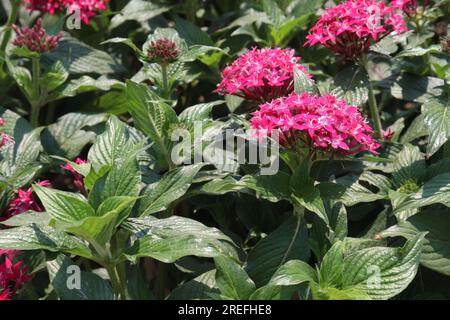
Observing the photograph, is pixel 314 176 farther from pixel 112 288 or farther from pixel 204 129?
pixel 112 288

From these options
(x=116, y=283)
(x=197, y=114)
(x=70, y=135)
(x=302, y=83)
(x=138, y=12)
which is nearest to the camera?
(x=116, y=283)

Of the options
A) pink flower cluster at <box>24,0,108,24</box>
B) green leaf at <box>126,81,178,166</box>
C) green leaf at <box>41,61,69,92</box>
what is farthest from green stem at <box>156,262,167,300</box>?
pink flower cluster at <box>24,0,108,24</box>

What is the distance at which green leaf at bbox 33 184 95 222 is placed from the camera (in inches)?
62.5

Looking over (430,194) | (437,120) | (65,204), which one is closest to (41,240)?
(65,204)

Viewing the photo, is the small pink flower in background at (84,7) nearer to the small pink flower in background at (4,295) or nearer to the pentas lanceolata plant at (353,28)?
the pentas lanceolata plant at (353,28)

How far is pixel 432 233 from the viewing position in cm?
175

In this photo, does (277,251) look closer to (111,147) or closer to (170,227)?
(170,227)

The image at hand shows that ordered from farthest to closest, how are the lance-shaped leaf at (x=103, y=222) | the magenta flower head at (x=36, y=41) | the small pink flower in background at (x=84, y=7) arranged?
the small pink flower in background at (x=84, y=7) → the magenta flower head at (x=36, y=41) → the lance-shaped leaf at (x=103, y=222)

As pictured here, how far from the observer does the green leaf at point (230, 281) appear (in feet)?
5.13

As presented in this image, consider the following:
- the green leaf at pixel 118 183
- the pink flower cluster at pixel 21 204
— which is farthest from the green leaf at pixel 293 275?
the pink flower cluster at pixel 21 204

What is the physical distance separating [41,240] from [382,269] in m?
0.77

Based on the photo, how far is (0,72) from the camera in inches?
95.8

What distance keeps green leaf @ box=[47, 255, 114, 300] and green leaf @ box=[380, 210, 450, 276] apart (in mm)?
676

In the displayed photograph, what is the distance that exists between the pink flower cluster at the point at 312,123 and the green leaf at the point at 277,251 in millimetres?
230
